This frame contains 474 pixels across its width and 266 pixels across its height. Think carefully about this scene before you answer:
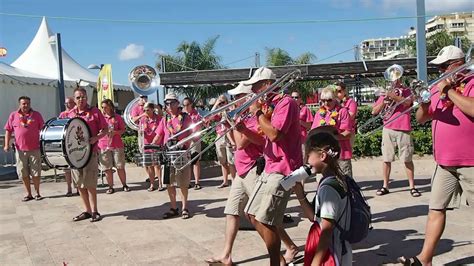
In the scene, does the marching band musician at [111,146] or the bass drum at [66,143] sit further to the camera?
the marching band musician at [111,146]

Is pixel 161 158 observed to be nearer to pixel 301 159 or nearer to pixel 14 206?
pixel 301 159

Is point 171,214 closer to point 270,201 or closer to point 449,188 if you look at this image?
point 270,201

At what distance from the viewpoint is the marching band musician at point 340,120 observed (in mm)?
5719

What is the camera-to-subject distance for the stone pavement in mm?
4809

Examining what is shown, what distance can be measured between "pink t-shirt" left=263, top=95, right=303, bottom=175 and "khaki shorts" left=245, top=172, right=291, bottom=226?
0.09m

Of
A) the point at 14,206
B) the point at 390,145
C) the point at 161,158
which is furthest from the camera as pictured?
the point at 14,206

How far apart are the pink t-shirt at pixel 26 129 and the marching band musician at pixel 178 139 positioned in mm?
2570

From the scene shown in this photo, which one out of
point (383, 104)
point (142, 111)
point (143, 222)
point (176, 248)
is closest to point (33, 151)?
point (142, 111)

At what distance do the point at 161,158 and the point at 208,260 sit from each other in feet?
6.13

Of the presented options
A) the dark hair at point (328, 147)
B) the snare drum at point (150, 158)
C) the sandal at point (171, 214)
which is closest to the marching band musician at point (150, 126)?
the sandal at point (171, 214)

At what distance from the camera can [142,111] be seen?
1002cm

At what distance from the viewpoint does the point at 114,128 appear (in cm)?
912

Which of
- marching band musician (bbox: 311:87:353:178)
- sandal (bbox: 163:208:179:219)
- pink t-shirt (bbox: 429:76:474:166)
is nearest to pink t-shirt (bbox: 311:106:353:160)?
marching band musician (bbox: 311:87:353:178)

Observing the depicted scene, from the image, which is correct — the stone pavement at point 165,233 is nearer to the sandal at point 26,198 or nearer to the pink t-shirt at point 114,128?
the sandal at point 26,198
